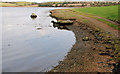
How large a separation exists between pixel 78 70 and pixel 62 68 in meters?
2.16

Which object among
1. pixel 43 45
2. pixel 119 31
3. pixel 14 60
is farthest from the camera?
pixel 119 31

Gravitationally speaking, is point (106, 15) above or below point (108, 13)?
below

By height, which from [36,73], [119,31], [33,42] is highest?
[119,31]

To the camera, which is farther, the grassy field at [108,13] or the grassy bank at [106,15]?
the grassy field at [108,13]

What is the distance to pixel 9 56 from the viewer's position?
64.6 feet

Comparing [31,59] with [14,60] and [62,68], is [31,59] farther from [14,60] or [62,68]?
[62,68]

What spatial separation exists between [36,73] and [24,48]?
966 centimetres

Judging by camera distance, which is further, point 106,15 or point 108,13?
point 108,13

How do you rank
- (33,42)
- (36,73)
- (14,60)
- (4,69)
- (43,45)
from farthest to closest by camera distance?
(33,42) → (43,45) → (14,60) → (4,69) → (36,73)

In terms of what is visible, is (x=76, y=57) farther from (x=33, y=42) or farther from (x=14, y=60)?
(x=33, y=42)

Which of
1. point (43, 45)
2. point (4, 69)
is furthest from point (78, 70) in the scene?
point (43, 45)

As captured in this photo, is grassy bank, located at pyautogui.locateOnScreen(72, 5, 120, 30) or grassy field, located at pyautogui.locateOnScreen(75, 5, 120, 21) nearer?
grassy bank, located at pyautogui.locateOnScreen(72, 5, 120, 30)

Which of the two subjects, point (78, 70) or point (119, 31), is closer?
point (78, 70)

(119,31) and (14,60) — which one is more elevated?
(119,31)
